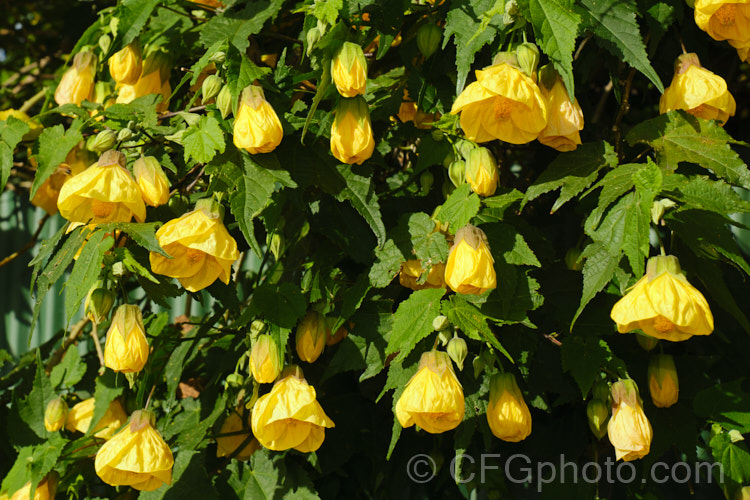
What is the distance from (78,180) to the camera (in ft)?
4.68

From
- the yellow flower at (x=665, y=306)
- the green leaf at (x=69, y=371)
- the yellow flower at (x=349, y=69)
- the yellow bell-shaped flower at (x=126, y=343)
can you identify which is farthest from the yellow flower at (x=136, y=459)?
the yellow flower at (x=665, y=306)

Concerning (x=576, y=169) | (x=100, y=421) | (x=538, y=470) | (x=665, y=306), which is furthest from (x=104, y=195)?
(x=538, y=470)

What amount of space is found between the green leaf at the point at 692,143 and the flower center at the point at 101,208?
Result: 1093 millimetres

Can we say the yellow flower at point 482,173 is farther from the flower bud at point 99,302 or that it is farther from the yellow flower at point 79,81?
the yellow flower at point 79,81

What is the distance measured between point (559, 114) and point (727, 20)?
41cm

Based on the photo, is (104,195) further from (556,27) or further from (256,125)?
(556,27)

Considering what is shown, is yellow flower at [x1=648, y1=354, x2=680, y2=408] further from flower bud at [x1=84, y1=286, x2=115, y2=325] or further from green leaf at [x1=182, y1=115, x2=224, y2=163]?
flower bud at [x1=84, y1=286, x2=115, y2=325]

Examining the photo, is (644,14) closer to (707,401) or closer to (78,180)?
(707,401)

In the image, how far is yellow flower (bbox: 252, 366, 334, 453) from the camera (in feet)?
4.85

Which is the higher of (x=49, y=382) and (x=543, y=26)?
(x=543, y=26)

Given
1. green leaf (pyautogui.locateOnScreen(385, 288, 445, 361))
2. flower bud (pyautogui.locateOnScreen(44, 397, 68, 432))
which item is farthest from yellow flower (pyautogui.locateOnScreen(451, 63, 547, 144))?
flower bud (pyautogui.locateOnScreen(44, 397, 68, 432))

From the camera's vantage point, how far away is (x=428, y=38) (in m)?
1.55

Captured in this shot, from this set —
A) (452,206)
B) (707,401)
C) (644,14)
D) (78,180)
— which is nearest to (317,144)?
(452,206)

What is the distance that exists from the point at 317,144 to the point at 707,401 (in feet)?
3.50
